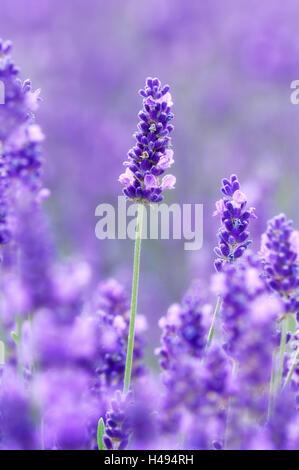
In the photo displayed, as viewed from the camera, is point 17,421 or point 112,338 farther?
point 112,338

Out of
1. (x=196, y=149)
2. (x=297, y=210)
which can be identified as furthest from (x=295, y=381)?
(x=196, y=149)

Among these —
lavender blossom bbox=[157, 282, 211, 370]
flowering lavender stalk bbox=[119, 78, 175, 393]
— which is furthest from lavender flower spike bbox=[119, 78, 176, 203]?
lavender blossom bbox=[157, 282, 211, 370]

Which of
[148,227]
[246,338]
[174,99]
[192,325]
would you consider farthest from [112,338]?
[174,99]

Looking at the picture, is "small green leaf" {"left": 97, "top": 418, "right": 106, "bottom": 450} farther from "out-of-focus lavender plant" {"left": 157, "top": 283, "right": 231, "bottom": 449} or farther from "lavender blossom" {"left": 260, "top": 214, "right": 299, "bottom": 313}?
"lavender blossom" {"left": 260, "top": 214, "right": 299, "bottom": 313}

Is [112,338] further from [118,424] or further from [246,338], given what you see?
[246,338]

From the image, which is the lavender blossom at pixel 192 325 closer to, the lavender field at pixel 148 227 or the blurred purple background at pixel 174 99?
the lavender field at pixel 148 227

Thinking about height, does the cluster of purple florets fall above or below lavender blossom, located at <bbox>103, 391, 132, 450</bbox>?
above

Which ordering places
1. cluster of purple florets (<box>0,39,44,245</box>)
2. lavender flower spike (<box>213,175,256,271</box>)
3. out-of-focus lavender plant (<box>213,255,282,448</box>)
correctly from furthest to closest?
lavender flower spike (<box>213,175,256,271</box>) < cluster of purple florets (<box>0,39,44,245</box>) < out-of-focus lavender plant (<box>213,255,282,448</box>)

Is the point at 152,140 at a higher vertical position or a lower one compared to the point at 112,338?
higher

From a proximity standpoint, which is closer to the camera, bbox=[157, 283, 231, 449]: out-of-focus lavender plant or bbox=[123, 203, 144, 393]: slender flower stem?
bbox=[157, 283, 231, 449]: out-of-focus lavender plant
